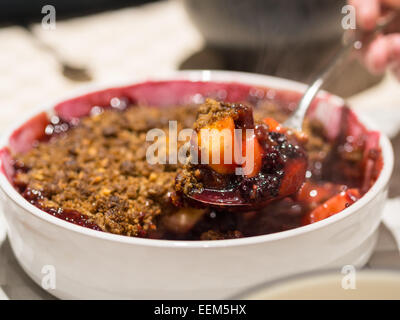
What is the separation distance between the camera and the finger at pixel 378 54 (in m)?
1.24

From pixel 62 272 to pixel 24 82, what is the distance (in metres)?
0.98

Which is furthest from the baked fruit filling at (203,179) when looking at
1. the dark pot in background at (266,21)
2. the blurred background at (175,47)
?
the dark pot in background at (266,21)

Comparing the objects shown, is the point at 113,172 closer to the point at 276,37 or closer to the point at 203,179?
the point at 203,179

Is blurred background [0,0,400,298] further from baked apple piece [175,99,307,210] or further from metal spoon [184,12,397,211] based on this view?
baked apple piece [175,99,307,210]

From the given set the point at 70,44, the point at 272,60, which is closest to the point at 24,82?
the point at 70,44

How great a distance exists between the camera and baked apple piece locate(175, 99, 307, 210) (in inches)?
32.3

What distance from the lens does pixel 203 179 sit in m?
0.85

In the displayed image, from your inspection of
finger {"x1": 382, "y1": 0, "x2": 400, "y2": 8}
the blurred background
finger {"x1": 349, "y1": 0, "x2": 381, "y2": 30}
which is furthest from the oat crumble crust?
finger {"x1": 382, "y1": 0, "x2": 400, "y2": 8}

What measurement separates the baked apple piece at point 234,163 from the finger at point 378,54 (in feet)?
1.60

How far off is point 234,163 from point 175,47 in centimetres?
112

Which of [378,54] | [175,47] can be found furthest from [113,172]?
[175,47]

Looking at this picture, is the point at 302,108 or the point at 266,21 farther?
the point at 266,21

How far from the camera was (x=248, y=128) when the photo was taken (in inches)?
33.4

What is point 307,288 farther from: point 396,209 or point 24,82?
point 24,82
